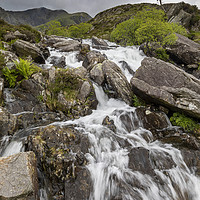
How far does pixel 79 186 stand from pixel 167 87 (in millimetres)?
8030

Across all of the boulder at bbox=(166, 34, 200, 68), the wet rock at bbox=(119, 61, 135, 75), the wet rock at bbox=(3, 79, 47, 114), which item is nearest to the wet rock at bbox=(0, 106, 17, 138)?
the wet rock at bbox=(3, 79, 47, 114)

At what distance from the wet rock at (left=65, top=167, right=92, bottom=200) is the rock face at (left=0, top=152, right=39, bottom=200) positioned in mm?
1194

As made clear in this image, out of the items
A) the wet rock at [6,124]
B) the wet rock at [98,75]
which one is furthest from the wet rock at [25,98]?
the wet rock at [98,75]

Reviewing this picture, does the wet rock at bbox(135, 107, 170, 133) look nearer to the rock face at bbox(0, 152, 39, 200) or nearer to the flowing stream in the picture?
the flowing stream

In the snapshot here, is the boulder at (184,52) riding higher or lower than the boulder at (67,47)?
higher

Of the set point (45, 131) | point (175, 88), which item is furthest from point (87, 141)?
point (175, 88)

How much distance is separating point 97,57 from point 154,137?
10719 millimetres

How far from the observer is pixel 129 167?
5.84m

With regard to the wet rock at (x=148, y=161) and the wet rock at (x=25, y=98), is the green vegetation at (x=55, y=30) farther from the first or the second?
the wet rock at (x=148, y=161)

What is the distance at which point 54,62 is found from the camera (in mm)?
16922

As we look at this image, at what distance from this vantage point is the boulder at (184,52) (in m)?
16.3

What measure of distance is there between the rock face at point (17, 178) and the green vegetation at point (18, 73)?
6420mm

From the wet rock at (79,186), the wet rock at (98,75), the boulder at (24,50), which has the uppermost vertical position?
the boulder at (24,50)

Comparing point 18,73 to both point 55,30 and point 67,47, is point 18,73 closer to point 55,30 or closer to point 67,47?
point 67,47
